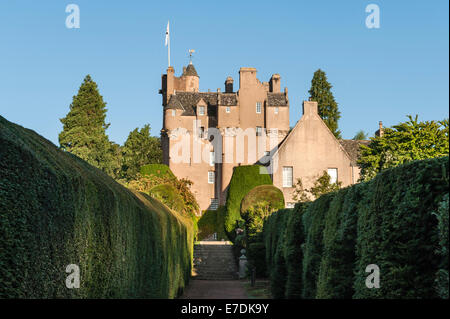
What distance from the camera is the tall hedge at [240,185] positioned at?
41531 millimetres

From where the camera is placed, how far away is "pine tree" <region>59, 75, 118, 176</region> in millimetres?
56312

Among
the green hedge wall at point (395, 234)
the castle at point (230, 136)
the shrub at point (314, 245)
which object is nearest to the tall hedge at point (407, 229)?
the green hedge wall at point (395, 234)

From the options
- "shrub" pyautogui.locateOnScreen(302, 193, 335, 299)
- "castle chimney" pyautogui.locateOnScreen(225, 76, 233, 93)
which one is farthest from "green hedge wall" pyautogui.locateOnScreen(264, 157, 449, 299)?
"castle chimney" pyautogui.locateOnScreen(225, 76, 233, 93)

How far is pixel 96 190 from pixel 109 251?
4.04 ft

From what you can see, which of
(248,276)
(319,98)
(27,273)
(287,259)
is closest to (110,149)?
(319,98)

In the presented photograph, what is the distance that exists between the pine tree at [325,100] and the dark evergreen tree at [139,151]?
21.2m

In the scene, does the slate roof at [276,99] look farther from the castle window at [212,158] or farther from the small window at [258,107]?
the castle window at [212,158]

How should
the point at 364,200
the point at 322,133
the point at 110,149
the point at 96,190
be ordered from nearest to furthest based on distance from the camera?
the point at 96,190 → the point at 364,200 → the point at 322,133 → the point at 110,149

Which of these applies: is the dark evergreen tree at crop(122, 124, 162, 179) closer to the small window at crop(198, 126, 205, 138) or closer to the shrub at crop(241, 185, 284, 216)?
the small window at crop(198, 126, 205, 138)

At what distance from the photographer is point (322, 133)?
4462 cm

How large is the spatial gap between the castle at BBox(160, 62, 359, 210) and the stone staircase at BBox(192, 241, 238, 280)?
10743 mm

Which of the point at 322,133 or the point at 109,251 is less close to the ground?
the point at 322,133
